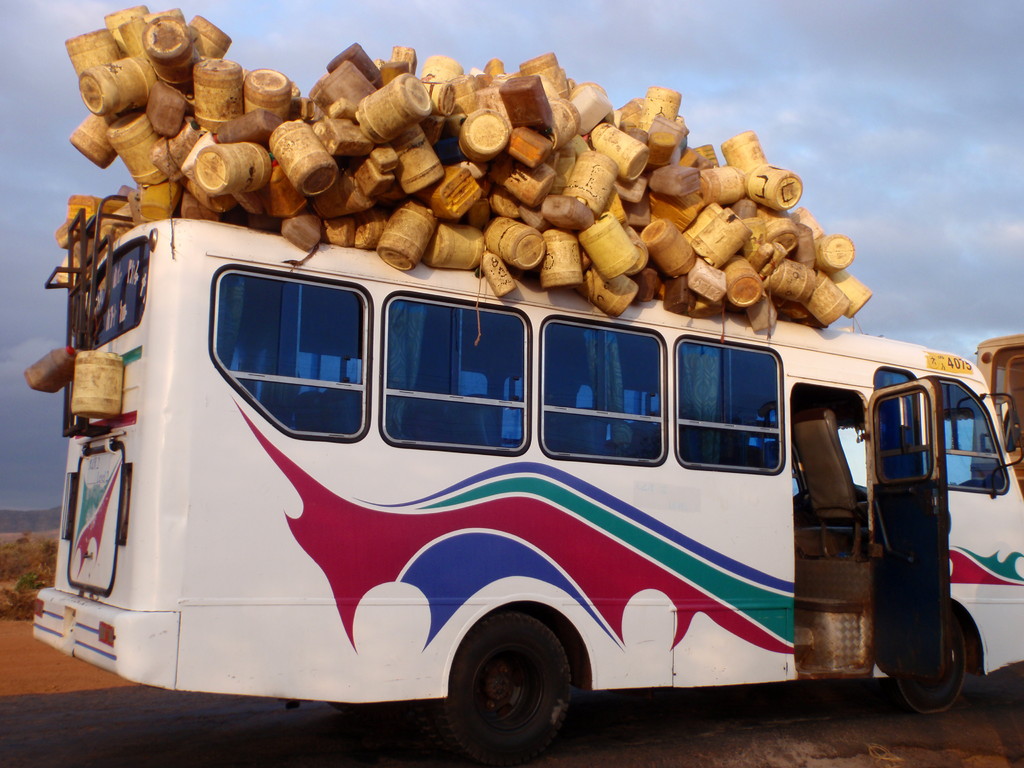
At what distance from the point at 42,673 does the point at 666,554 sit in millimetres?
6099

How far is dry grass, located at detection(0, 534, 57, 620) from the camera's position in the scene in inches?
528

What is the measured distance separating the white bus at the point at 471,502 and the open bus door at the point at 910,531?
21 mm

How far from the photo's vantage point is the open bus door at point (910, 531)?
6891mm

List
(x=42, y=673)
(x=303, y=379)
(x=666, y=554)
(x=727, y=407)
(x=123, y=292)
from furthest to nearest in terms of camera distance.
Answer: (x=42, y=673)
(x=727, y=407)
(x=666, y=554)
(x=123, y=292)
(x=303, y=379)

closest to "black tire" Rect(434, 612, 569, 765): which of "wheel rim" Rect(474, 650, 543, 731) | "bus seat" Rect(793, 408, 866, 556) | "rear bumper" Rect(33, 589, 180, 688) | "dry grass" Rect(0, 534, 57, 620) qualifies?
"wheel rim" Rect(474, 650, 543, 731)

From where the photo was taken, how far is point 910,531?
7.19 meters

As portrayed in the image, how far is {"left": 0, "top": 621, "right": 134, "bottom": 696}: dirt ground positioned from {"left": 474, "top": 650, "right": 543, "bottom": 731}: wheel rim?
3.48 metres

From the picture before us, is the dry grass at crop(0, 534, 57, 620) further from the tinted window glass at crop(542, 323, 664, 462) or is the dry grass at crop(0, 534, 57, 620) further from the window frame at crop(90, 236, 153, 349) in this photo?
the tinted window glass at crop(542, 323, 664, 462)

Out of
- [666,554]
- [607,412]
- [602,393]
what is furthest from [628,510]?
[602,393]

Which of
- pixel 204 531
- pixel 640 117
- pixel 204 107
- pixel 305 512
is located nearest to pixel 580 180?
pixel 640 117

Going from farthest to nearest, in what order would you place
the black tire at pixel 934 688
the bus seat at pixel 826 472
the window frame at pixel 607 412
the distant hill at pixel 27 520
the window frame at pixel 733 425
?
the distant hill at pixel 27 520 < the bus seat at pixel 826 472 < the black tire at pixel 934 688 < the window frame at pixel 733 425 < the window frame at pixel 607 412

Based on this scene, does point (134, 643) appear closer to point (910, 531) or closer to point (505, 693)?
point (505, 693)

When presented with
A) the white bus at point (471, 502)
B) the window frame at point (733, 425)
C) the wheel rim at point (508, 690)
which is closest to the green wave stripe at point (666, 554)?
the white bus at point (471, 502)

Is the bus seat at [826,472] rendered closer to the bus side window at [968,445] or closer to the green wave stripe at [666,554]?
the bus side window at [968,445]
